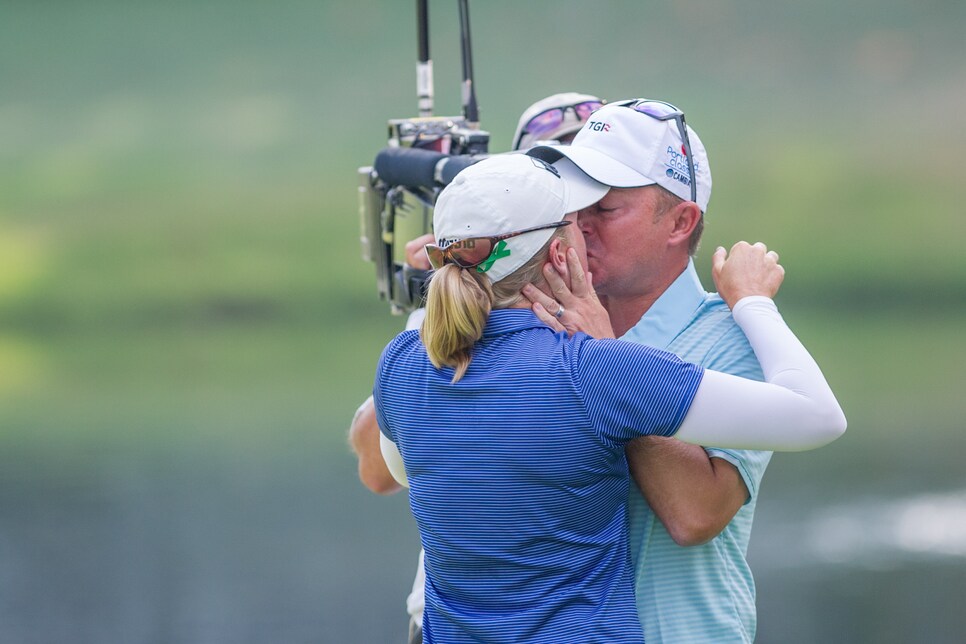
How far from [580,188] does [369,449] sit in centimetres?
65

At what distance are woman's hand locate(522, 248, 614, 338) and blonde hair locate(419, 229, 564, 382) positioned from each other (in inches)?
0.5

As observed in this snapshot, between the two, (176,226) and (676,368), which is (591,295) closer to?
(676,368)

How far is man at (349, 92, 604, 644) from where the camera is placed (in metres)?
1.57

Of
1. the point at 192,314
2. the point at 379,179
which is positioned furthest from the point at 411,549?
the point at 192,314

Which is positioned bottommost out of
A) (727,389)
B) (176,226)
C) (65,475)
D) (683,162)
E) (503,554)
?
(65,475)

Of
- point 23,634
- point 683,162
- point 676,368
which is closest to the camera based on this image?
point 676,368

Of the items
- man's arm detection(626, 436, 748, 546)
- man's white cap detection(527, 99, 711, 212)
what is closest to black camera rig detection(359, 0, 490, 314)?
man's white cap detection(527, 99, 711, 212)

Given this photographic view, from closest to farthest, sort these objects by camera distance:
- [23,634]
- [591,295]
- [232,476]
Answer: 1. [591,295]
2. [23,634]
3. [232,476]

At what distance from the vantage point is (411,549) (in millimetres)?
4117

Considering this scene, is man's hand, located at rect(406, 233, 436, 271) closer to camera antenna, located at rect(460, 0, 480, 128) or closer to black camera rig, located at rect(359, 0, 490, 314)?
black camera rig, located at rect(359, 0, 490, 314)

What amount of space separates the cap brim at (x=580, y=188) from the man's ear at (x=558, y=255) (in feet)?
0.19

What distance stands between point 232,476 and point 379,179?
3308mm

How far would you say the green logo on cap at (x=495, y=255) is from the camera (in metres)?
0.96

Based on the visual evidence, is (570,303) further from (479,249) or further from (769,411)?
(769,411)
